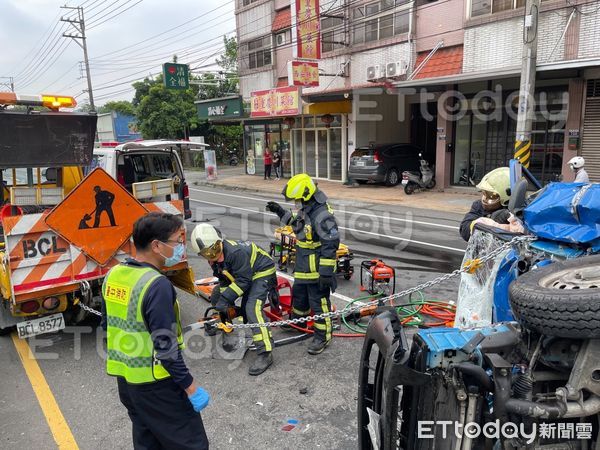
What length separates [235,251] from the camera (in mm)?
4688

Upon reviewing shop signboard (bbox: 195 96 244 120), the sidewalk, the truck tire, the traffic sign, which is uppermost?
the traffic sign

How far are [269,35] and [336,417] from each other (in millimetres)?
24769

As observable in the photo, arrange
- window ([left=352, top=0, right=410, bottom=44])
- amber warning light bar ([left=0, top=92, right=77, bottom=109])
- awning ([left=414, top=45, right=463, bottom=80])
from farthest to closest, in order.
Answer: window ([left=352, top=0, right=410, bottom=44]) → awning ([left=414, top=45, right=463, bottom=80]) → amber warning light bar ([left=0, top=92, right=77, bottom=109])

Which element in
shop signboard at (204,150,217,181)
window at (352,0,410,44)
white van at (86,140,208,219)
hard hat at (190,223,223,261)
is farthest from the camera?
shop signboard at (204,150,217,181)

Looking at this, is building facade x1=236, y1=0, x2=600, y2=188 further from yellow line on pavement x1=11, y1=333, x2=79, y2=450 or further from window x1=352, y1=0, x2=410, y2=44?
yellow line on pavement x1=11, y1=333, x2=79, y2=450

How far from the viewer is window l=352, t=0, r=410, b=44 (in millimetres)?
18094

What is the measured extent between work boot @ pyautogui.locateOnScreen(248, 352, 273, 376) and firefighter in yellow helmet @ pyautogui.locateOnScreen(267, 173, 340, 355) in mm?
472

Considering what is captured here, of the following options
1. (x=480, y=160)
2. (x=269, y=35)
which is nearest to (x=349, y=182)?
(x=480, y=160)

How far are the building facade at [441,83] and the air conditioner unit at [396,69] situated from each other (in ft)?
0.14

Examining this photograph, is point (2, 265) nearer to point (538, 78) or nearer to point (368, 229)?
point (368, 229)

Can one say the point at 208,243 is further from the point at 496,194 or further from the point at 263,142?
the point at 263,142

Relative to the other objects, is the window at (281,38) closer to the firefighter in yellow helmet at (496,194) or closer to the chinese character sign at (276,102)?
the chinese character sign at (276,102)

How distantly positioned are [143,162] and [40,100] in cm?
429

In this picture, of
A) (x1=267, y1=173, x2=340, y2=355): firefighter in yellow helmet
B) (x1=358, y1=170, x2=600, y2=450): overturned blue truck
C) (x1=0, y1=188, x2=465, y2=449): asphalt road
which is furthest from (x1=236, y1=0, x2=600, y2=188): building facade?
(x1=358, y1=170, x2=600, y2=450): overturned blue truck
